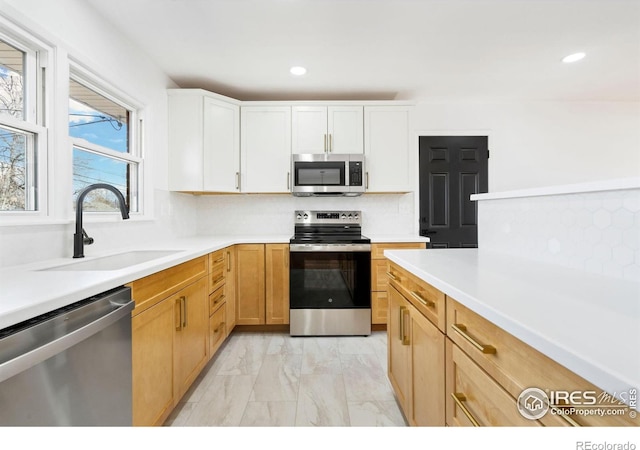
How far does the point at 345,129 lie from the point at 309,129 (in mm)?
373

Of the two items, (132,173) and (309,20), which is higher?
(309,20)

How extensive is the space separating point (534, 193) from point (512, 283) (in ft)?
2.01

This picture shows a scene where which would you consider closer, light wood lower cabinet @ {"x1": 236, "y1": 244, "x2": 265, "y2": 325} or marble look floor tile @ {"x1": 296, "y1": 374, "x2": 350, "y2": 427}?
marble look floor tile @ {"x1": 296, "y1": 374, "x2": 350, "y2": 427}

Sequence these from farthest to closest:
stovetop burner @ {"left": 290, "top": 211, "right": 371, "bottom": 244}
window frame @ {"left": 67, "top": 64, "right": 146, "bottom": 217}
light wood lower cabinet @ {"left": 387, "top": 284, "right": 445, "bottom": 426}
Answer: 1. stovetop burner @ {"left": 290, "top": 211, "right": 371, "bottom": 244}
2. window frame @ {"left": 67, "top": 64, "right": 146, "bottom": 217}
3. light wood lower cabinet @ {"left": 387, "top": 284, "right": 445, "bottom": 426}

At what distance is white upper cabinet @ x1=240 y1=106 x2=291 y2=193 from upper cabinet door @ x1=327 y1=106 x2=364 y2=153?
44 centimetres

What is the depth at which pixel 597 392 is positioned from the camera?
1.59 ft

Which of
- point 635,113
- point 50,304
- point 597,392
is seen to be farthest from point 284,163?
point 635,113

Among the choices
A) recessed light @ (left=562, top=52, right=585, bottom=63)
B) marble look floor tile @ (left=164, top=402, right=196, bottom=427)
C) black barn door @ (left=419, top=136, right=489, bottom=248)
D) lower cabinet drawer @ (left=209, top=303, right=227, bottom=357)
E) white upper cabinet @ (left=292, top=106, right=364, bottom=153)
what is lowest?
marble look floor tile @ (left=164, top=402, right=196, bottom=427)

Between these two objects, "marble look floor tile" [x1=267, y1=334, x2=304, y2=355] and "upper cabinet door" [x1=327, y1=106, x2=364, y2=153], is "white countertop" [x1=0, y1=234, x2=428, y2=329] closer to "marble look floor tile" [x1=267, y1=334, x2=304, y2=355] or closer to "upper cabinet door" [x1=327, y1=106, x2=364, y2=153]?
"marble look floor tile" [x1=267, y1=334, x2=304, y2=355]

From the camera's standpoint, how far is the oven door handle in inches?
110

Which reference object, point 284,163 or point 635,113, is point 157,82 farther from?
point 635,113

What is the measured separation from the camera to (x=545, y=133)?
3.52 meters

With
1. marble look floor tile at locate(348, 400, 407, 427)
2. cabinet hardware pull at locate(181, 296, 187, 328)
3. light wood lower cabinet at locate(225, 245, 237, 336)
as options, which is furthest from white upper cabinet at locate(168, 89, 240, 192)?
marble look floor tile at locate(348, 400, 407, 427)

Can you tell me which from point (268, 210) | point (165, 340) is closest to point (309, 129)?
point (268, 210)
